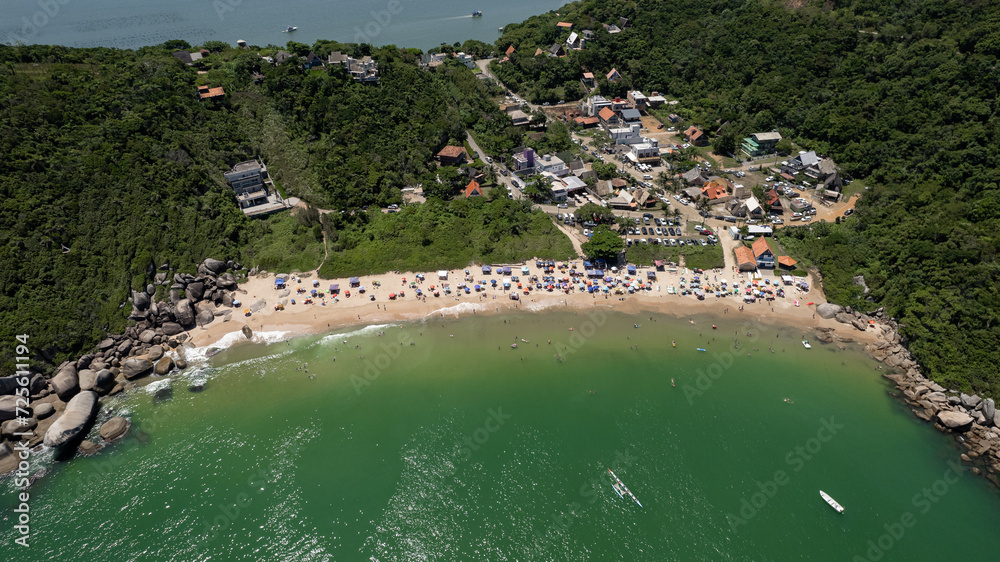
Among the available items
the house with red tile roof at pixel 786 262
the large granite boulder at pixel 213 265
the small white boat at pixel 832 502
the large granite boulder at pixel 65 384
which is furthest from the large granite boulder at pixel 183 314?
the house with red tile roof at pixel 786 262

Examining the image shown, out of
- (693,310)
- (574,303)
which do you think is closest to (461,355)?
(574,303)

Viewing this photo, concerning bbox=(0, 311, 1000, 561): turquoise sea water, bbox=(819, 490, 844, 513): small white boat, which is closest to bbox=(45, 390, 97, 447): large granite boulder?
bbox=(0, 311, 1000, 561): turquoise sea water

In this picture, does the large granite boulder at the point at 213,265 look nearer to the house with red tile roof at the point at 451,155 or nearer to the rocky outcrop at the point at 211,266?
the rocky outcrop at the point at 211,266

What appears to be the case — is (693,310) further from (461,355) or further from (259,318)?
(259,318)

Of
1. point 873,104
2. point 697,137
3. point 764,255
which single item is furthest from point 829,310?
point 873,104

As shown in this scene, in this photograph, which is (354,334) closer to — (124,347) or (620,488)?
(124,347)

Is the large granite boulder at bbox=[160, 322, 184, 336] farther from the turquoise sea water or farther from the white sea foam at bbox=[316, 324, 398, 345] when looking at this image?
the white sea foam at bbox=[316, 324, 398, 345]
